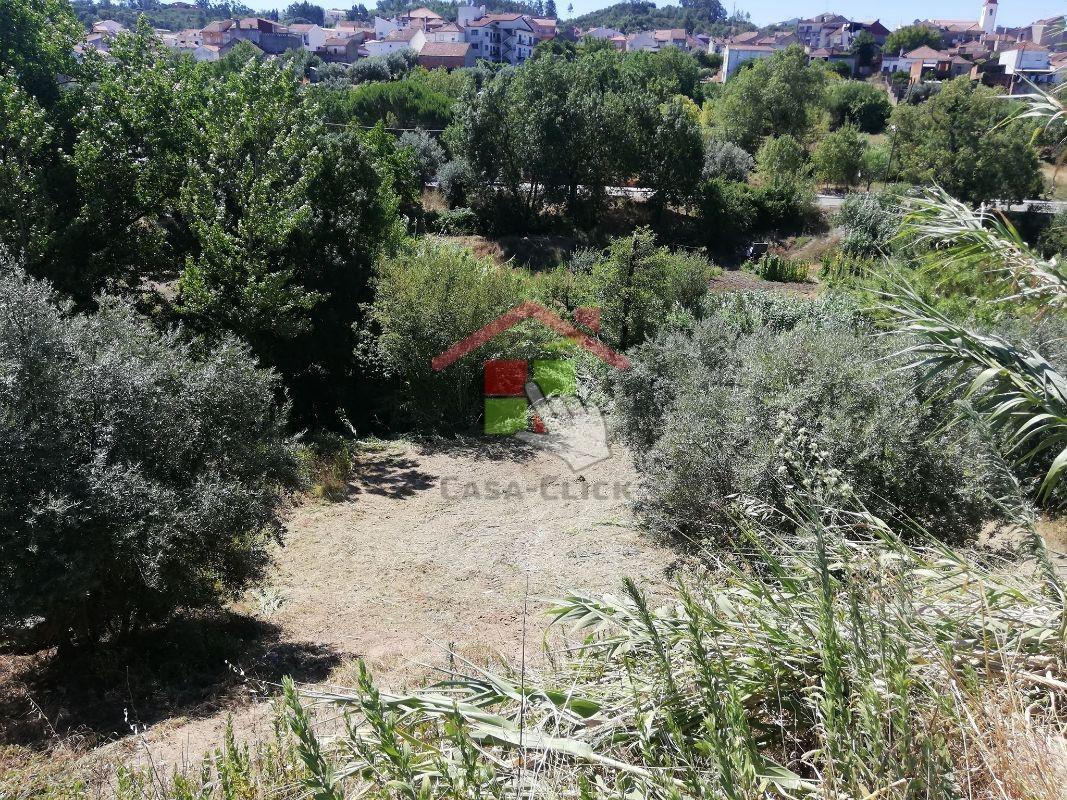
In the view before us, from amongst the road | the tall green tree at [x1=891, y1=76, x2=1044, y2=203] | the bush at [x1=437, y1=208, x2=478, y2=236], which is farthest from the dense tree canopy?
the tall green tree at [x1=891, y1=76, x2=1044, y2=203]

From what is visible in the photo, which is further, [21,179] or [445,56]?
[445,56]

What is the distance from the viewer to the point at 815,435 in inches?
242

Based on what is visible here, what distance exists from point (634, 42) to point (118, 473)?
406 ft

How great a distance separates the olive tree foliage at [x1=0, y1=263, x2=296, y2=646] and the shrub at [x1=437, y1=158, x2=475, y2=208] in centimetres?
2363

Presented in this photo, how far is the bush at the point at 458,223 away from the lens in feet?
93.2

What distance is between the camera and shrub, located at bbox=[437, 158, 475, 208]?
95.8ft

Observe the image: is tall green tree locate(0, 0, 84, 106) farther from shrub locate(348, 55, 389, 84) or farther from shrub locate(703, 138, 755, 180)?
shrub locate(348, 55, 389, 84)

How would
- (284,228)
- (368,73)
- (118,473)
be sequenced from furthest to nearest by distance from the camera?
(368,73), (284,228), (118,473)

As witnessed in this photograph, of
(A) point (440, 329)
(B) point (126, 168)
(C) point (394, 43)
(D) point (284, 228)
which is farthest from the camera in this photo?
(C) point (394, 43)

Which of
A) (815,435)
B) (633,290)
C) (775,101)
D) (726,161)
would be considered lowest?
(815,435)

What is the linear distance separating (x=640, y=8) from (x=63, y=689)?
198898mm

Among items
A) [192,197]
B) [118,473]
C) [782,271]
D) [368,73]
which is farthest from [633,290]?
[368,73]

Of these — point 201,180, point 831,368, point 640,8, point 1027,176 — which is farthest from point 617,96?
point 640,8

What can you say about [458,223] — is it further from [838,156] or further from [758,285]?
[838,156]
